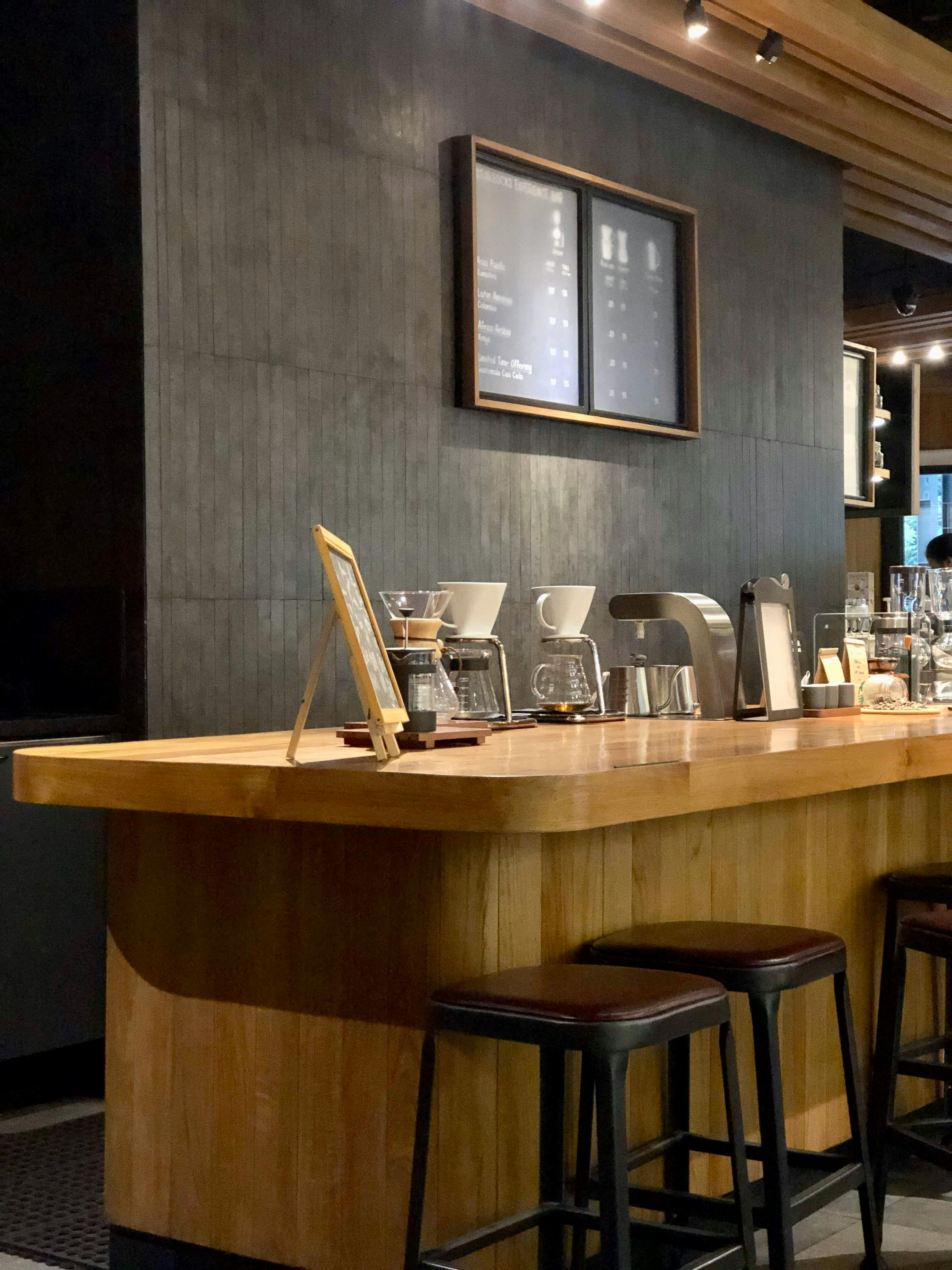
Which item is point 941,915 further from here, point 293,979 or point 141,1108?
point 141,1108

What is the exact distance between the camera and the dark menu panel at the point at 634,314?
15.5 feet

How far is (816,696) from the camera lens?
3561 millimetres

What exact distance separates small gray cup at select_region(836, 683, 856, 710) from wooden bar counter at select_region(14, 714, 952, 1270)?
2.77 feet

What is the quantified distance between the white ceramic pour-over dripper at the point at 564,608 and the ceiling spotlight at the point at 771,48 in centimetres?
206

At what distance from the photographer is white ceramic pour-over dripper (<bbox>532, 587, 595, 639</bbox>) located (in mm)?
3436

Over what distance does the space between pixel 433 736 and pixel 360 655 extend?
0.33 meters

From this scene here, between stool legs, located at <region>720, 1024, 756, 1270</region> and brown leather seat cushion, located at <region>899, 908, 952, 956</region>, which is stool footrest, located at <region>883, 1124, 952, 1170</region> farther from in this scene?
stool legs, located at <region>720, 1024, 756, 1270</region>

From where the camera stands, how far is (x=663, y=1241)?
2.23 metres

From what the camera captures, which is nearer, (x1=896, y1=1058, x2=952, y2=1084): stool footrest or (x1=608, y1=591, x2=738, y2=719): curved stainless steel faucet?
(x1=896, y1=1058, x2=952, y2=1084): stool footrest

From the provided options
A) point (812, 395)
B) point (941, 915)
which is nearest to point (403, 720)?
point (941, 915)

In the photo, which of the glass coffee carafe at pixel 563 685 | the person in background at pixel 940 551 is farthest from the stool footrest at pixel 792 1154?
the person in background at pixel 940 551

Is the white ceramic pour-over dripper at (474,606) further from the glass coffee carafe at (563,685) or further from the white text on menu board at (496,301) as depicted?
the white text on menu board at (496,301)

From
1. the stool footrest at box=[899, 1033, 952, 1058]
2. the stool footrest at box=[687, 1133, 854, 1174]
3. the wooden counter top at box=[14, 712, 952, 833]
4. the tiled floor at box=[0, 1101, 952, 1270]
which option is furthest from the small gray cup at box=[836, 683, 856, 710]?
the stool footrest at box=[687, 1133, 854, 1174]

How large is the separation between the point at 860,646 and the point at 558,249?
159 cm
